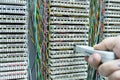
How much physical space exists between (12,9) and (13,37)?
4.1 inches

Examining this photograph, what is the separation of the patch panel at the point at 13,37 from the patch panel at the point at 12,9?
0.09m

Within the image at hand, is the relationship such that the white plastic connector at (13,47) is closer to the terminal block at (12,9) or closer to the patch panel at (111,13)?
the terminal block at (12,9)

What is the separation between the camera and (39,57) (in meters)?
0.83

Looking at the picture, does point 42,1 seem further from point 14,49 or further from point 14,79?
point 14,79

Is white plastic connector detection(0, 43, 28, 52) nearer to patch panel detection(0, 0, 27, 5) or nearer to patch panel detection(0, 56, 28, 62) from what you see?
patch panel detection(0, 56, 28, 62)

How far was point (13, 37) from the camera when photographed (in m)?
0.75

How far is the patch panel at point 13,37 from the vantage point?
0.73m

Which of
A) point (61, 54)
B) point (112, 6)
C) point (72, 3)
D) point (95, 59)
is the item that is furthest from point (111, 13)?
point (95, 59)

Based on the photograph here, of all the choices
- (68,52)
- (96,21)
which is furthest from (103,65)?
(96,21)

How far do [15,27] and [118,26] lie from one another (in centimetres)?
48

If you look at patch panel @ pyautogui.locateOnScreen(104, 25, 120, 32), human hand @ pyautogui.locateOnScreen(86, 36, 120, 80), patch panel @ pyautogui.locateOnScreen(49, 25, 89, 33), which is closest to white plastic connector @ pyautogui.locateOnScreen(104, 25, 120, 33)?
patch panel @ pyautogui.locateOnScreen(104, 25, 120, 32)

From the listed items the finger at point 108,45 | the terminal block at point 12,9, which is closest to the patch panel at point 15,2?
the terminal block at point 12,9

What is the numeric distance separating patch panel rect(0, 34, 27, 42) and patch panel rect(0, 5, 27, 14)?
0.28 feet

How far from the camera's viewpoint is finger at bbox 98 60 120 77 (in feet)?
1.69
